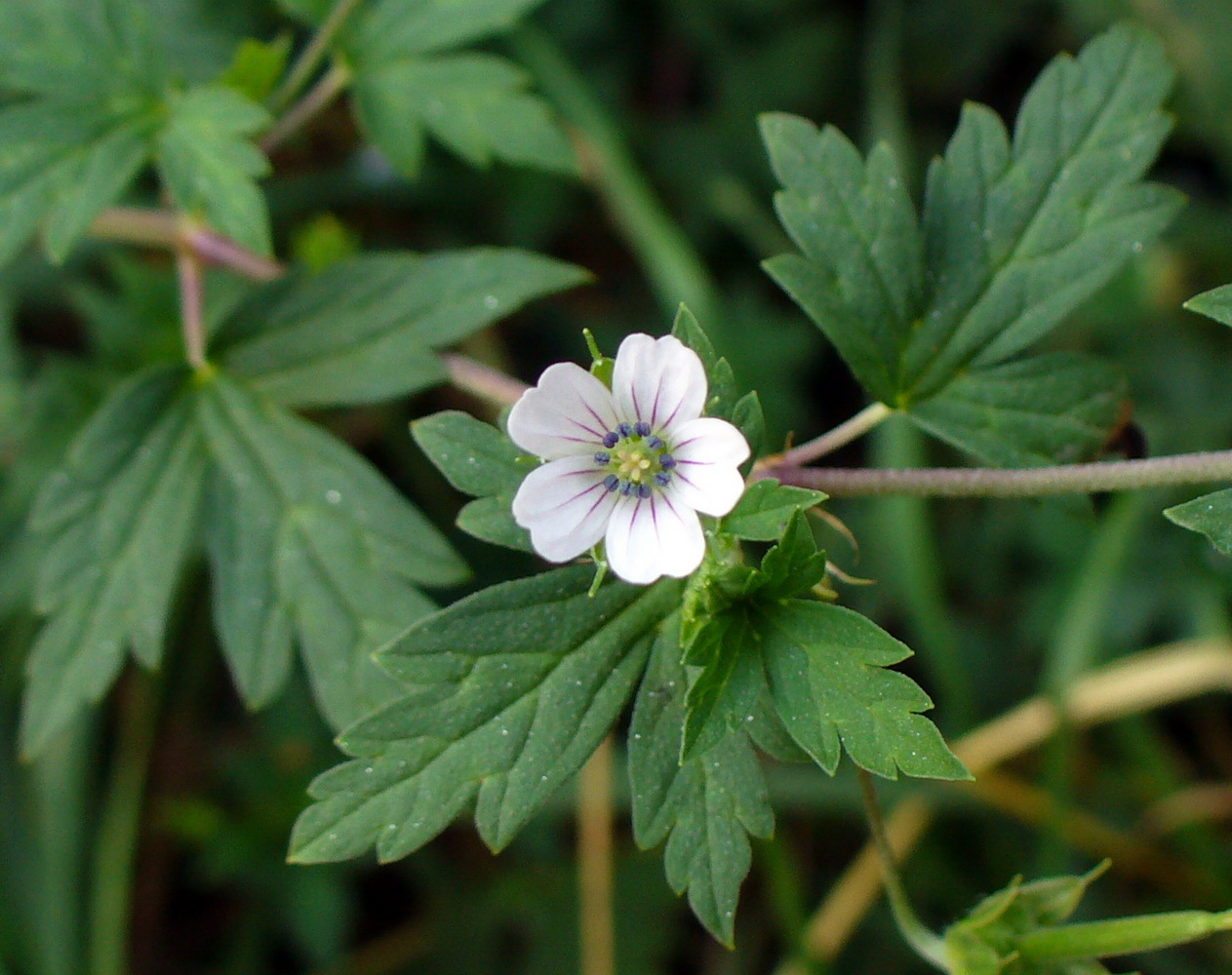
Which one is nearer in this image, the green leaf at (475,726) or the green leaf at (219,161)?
the green leaf at (475,726)

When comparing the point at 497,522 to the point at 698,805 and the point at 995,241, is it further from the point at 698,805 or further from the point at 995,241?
the point at 995,241

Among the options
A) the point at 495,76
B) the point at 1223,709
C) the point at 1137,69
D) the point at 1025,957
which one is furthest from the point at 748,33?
the point at 1025,957

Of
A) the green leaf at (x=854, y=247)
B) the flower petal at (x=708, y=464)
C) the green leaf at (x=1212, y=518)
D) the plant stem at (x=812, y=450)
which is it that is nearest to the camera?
the flower petal at (x=708, y=464)

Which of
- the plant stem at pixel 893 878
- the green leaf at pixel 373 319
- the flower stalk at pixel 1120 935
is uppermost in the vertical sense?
the green leaf at pixel 373 319

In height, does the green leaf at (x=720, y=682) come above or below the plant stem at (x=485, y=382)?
below

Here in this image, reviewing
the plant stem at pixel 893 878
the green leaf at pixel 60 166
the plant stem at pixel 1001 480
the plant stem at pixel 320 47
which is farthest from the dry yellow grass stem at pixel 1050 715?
the green leaf at pixel 60 166

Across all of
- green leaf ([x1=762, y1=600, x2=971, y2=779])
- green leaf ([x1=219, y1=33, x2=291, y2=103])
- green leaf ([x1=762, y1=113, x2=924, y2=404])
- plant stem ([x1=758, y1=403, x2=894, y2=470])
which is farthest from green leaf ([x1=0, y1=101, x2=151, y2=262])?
green leaf ([x1=762, y1=600, x2=971, y2=779])

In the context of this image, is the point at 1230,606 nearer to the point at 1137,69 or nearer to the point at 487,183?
the point at 1137,69

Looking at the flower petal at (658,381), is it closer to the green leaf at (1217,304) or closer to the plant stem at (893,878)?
the plant stem at (893,878)
